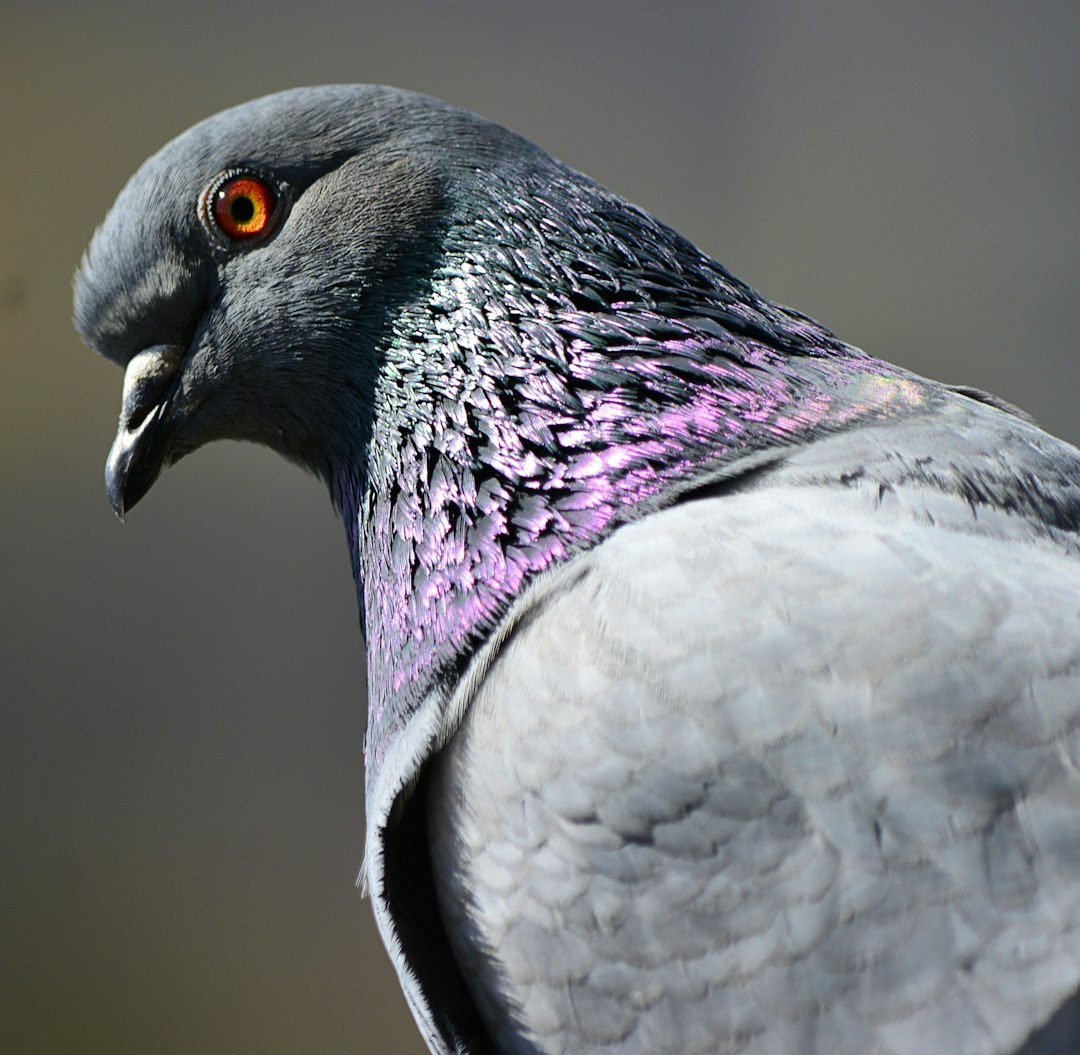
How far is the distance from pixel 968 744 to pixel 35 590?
233cm

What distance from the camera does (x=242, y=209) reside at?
1234 mm

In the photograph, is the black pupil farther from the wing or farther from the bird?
the wing

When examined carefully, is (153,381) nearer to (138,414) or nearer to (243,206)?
(138,414)

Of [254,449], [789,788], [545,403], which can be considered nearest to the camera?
[789,788]

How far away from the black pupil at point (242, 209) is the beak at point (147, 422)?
156 millimetres

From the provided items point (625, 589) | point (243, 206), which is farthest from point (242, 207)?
point (625, 589)

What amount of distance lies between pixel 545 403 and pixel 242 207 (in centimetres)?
41

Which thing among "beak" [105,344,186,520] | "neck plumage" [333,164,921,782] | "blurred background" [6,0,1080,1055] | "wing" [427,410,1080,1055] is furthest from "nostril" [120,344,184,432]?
"blurred background" [6,0,1080,1055]

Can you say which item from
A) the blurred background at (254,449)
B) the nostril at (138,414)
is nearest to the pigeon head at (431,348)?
the nostril at (138,414)

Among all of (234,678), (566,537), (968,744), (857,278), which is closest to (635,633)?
(566,537)

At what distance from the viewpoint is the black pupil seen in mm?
1230

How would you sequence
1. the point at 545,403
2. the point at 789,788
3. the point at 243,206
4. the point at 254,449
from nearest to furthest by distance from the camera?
the point at 789,788 → the point at 545,403 → the point at 243,206 → the point at 254,449

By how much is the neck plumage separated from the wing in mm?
81

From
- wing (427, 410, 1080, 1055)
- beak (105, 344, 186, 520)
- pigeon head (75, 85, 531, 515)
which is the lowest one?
wing (427, 410, 1080, 1055)
